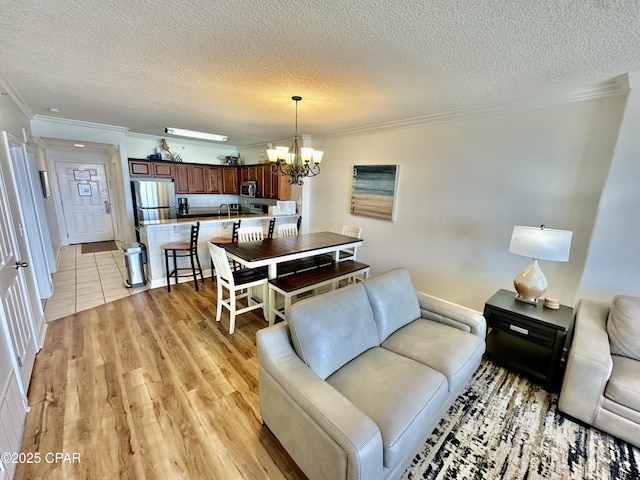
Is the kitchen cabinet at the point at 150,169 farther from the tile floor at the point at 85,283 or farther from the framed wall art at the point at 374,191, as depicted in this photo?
the framed wall art at the point at 374,191

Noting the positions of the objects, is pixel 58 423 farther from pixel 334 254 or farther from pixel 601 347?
pixel 601 347

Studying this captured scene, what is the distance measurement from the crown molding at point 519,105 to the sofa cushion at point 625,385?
2119mm

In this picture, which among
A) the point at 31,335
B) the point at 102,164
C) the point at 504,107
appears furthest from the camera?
the point at 102,164

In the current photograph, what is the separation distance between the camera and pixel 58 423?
1.75 meters

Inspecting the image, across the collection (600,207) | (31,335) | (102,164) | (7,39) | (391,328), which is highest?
(7,39)

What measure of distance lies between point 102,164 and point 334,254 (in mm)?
6442

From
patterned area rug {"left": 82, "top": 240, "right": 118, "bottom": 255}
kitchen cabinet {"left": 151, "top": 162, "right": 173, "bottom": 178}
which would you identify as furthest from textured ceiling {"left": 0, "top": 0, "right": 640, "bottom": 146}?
patterned area rug {"left": 82, "top": 240, "right": 118, "bottom": 255}

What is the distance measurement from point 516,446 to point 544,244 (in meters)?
1.52

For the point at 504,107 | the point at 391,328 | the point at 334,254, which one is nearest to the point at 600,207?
the point at 504,107

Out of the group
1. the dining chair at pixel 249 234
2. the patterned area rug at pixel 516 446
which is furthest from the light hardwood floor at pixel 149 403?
the dining chair at pixel 249 234

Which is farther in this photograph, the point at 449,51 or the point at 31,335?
the point at 31,335

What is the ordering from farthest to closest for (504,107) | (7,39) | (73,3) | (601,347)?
(504,107) → (601,347) → (7,39) → (73,3)

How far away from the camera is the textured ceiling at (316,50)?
1342mm

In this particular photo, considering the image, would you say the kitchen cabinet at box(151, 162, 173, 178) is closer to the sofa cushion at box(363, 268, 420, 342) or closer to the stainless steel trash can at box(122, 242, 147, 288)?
the stainless steel trash can at box(122, 242, 147, 288)
